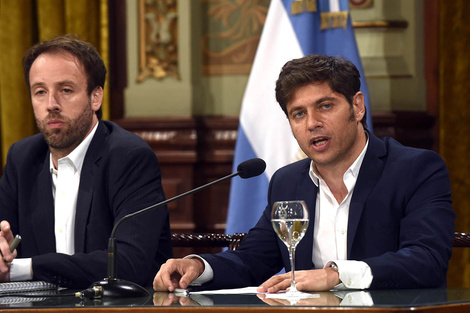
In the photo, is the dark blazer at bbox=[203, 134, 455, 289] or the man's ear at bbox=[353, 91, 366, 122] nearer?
the dark blazer at bbox=[203, 134, 455, 289]

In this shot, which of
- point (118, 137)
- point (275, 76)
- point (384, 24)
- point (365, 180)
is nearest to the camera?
point (365, 180)

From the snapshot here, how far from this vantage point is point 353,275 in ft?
6.27

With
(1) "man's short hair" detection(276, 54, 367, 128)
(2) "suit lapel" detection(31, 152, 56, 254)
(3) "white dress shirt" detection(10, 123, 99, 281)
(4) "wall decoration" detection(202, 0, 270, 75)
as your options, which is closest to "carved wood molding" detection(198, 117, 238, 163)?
(4) "wall decoration" detection(202, 0, 270, 75)

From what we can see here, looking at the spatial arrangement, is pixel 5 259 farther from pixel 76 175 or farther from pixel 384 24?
pixel 384 24

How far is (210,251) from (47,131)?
159 centimetres

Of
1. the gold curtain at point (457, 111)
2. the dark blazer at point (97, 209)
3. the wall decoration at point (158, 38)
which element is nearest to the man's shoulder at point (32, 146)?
the dark blazer at point (97, 209)

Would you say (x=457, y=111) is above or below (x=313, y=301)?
above

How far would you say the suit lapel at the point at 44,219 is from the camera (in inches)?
103

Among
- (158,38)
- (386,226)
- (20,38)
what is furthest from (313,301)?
(20,38)

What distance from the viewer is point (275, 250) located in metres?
2.50

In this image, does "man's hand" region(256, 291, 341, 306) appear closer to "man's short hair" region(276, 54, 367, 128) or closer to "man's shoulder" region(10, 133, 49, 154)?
"man's short hair" region(276, 54, 367, 128)

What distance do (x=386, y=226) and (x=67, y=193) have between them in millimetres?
1163

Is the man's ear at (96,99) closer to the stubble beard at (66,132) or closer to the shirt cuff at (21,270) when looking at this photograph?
the stubble beard at (66,132)

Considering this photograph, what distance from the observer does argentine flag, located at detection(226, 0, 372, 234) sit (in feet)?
12.0
